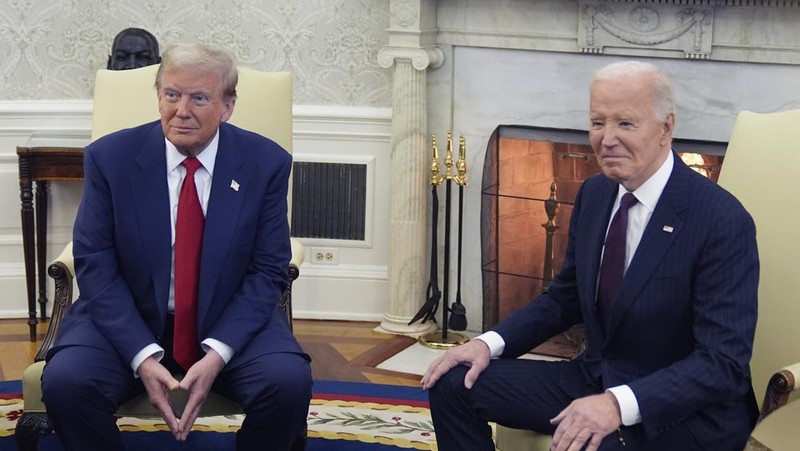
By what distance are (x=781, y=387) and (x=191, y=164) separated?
1.49m

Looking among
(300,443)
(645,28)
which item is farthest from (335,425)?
(645,28)

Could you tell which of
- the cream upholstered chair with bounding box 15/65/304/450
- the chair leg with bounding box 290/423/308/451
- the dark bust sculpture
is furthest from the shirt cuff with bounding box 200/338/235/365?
the dark bust sculpture

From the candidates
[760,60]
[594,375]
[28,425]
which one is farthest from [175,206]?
[760,60]

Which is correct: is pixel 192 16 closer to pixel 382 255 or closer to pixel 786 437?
pixel 382 255

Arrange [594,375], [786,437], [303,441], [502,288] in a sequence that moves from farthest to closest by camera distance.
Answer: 1. [502,288]
2. [303,441]
3. [594,375]
4. [786,437]

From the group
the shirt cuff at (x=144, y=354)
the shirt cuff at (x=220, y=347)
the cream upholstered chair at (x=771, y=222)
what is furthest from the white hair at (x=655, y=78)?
the shirt cuff at (x=144, y=354)

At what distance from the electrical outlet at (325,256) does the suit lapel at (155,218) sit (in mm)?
2055

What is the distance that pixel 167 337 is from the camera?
3002 mm

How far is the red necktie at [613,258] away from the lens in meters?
2.61

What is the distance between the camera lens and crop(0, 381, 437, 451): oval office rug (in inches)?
139

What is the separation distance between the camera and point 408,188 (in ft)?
15.6

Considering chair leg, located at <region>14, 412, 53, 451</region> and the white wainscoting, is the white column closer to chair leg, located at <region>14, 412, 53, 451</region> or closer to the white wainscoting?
the white wainscoting

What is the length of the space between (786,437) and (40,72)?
3639 millimetres

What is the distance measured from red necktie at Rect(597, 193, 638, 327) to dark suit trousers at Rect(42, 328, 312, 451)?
753 millimetres
